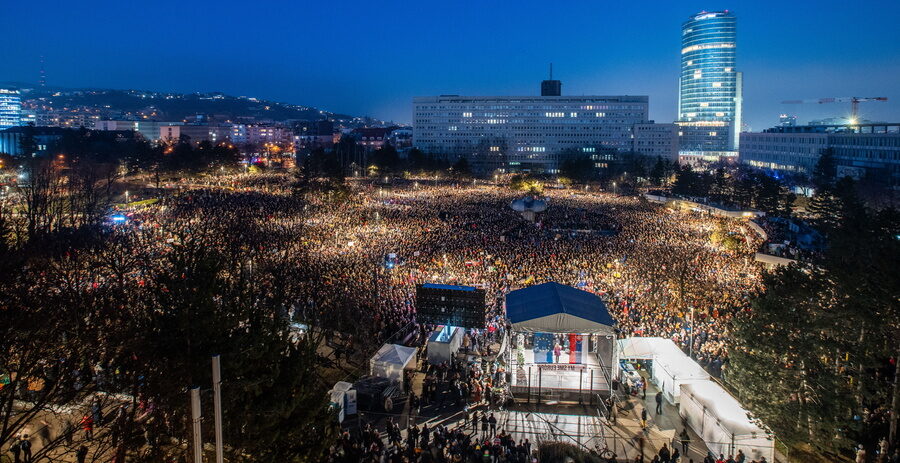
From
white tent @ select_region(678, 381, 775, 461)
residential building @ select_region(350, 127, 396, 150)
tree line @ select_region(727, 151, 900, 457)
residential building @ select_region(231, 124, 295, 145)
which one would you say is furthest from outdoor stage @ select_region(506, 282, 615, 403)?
residential building @ select_region(231, 124, 295, 145)

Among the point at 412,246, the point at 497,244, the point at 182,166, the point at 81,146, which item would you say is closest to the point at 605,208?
the point at 497,244

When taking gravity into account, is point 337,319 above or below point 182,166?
below

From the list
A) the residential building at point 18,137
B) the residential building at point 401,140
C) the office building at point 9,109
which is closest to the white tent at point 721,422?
the residential building at point 18,137

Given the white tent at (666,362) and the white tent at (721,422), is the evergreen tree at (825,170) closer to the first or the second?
the white tent at (666,362)

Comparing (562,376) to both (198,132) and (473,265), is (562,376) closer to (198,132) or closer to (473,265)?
(473,265)

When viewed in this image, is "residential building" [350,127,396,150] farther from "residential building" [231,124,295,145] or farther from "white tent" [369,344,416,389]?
"white tent" [369,344,416,389]

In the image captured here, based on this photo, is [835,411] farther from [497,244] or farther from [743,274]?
[497,244]
